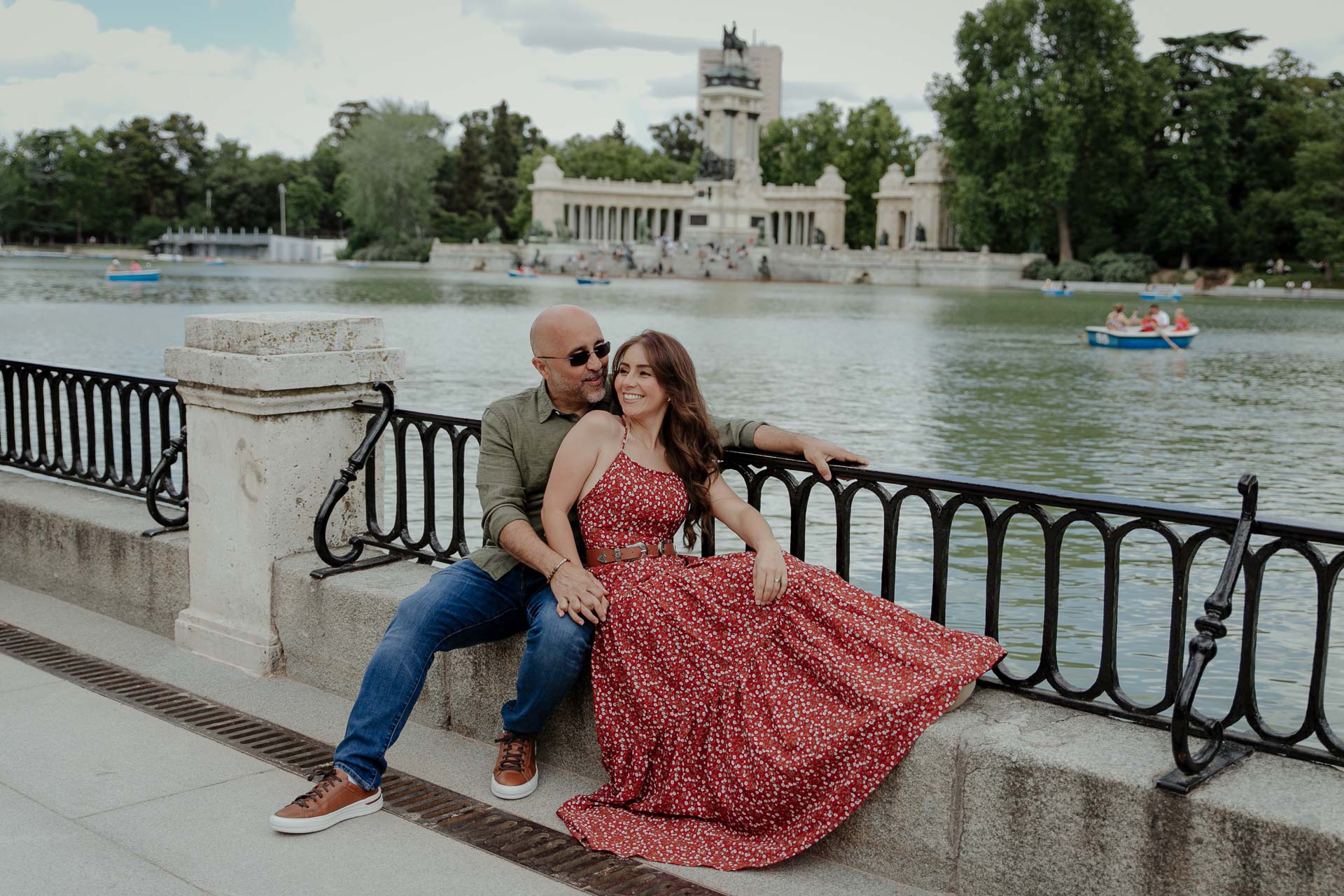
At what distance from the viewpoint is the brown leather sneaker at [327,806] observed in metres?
3.74

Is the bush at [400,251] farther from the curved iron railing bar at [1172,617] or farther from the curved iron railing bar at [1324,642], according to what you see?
the curved iron railing bar at [1324,642]

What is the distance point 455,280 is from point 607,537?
72156 mm

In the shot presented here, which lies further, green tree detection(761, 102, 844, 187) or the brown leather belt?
green tree detection(761, 102, 844, 187)

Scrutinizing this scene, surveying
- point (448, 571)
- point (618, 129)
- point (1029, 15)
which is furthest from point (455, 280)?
point (448, 571)

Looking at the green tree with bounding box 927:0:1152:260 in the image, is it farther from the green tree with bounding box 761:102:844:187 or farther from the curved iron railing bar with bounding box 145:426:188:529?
the curved iron railing bar with bounding box 145:426:188:529

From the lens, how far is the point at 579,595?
385 cm

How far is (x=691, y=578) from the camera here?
3811mm

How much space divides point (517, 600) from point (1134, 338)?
28915mm

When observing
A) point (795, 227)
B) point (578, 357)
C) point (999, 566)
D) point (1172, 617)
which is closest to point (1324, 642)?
point (1172, 617)

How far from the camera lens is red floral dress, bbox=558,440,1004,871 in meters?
3.51

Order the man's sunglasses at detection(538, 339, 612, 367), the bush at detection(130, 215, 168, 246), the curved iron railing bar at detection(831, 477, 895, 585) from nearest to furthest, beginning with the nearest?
the curved iron railing bar at detection(831, 477, 895, 585)
the man's sunglasses at detection(538, 339, 612, 367)
the bush at detection(130, 215, 168, 246)

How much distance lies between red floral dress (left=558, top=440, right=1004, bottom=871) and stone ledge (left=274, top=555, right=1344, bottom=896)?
11 centimetres

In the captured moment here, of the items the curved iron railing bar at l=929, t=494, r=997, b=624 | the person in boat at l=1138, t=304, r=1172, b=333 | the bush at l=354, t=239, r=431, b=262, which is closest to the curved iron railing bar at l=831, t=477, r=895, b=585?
the curved iron railing bar at l=929, t=494, r=997, b=624

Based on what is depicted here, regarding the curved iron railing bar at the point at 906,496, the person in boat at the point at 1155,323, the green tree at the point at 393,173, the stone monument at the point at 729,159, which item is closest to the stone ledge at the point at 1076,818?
the curved iron railing bar at the point at 906,496
